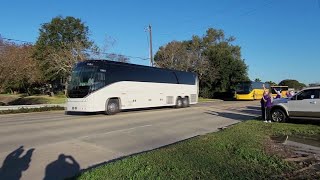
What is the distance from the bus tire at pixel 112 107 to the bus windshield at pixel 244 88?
33.8m

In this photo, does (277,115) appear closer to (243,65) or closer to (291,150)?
(291,150)

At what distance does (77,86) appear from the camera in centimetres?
2333

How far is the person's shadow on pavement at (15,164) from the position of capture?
25.1 feet

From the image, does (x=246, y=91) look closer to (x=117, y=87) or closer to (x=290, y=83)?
(x=117, y=87)

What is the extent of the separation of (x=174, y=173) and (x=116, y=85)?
17864 mm

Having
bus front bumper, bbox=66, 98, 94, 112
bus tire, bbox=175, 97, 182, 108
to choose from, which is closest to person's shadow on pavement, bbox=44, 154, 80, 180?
bus front bumper, bbox=66, 98, 94, 112

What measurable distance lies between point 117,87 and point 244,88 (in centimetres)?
3426

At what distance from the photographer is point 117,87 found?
24797 mm

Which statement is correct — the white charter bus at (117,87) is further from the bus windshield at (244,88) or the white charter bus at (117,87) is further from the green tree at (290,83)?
the green tree at (290,83)

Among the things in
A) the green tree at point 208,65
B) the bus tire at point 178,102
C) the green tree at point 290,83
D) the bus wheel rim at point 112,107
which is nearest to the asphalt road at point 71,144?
the bus wheel rim at point 112,107

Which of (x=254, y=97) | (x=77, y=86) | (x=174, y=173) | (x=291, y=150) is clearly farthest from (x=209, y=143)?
(x=254, y=97)

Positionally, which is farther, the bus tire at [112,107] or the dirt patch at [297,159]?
the bus tire at [112,107]

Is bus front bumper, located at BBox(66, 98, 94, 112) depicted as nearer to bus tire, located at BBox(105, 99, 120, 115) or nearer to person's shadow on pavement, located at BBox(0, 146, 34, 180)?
bus tire, located at BBox(105, 99, 120, 115)

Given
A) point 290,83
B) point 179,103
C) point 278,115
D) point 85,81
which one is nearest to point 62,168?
point 278,115
